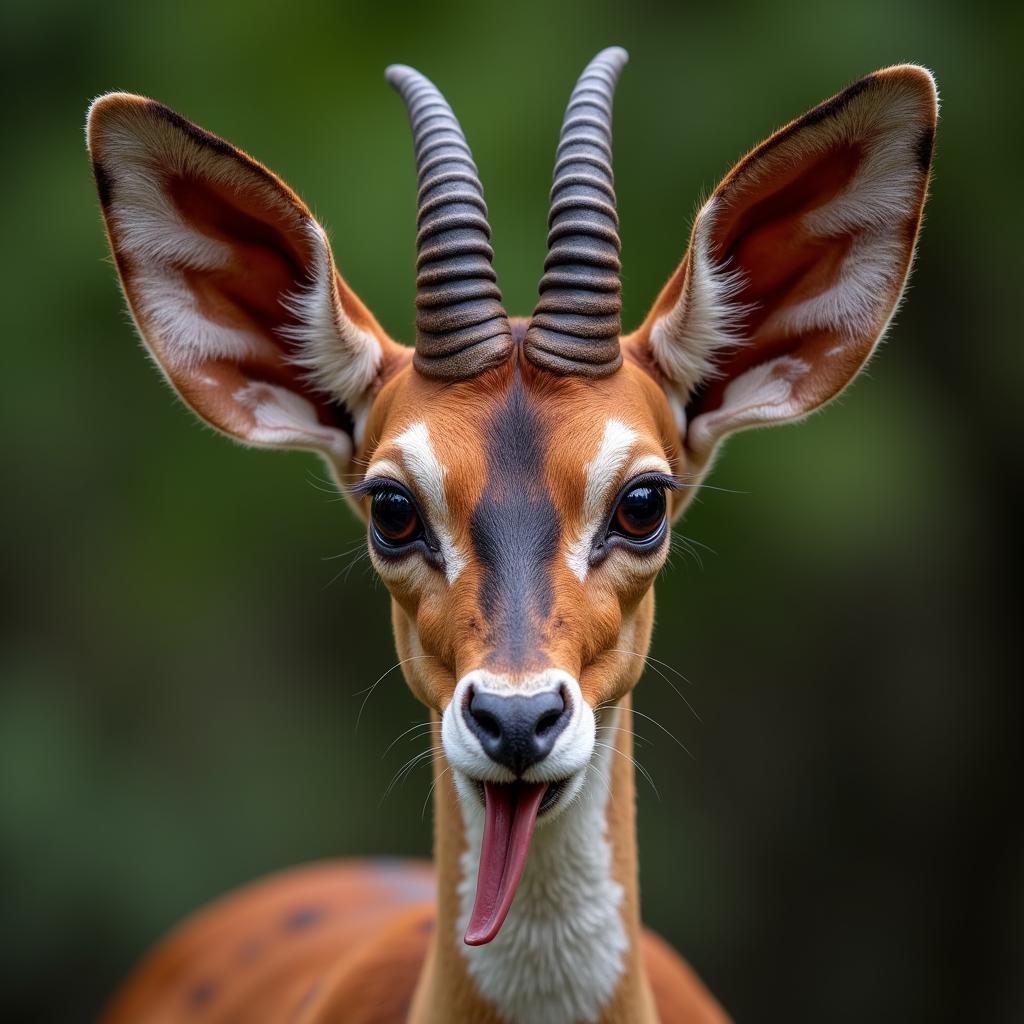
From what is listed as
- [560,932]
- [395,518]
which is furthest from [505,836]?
[395,518]

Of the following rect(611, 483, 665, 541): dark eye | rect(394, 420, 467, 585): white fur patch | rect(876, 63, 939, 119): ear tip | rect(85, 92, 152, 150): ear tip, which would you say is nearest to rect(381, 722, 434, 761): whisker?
rect(394, 420, 467, 585): white fur patch

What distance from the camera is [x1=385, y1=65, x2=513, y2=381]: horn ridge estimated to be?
337 centimetres

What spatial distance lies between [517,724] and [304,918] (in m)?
3.23

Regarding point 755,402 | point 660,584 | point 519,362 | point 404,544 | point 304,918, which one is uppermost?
point 519,362

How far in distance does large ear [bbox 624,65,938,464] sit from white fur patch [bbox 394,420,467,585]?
2.61 ft

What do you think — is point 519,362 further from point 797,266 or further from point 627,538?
point 797,266

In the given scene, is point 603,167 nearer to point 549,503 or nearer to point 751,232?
point 751,232

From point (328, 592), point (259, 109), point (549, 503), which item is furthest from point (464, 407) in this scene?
point (328, 592)

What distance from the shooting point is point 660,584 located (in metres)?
8.09

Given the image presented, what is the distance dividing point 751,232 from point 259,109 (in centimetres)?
481

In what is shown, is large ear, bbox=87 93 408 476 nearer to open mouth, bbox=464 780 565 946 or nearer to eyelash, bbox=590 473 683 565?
eyelash, bbox=590 473 683 565

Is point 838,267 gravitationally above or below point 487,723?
above

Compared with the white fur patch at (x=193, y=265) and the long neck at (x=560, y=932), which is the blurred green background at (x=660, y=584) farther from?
the long neck at (x=560, y=932)

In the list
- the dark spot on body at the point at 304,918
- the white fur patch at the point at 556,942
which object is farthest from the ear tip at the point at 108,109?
the dark spot on body at the point at 304,918
